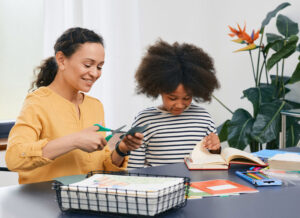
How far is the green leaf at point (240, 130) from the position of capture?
8.45 ft

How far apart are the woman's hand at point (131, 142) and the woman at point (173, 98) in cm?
17

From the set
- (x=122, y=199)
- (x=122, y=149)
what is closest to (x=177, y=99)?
(x=122, y=149)

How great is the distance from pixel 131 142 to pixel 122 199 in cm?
52

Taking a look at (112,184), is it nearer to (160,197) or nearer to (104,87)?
(160,197)

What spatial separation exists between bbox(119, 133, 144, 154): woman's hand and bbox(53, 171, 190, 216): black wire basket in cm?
40

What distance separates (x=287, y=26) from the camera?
8.84 feet

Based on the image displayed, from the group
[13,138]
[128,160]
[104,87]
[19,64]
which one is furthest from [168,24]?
[13,138]

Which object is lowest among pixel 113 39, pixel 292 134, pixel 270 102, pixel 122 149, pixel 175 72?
pixel 292 134

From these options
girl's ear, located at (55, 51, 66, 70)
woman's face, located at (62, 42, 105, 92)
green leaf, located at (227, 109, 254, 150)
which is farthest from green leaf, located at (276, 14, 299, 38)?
girl's ear, located at (55, 51, 66, 70)

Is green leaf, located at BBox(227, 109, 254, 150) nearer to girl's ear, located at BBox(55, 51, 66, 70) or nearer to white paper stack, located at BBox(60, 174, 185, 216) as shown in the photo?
girl's ear, located at BBox(55, 51, 66, 70)

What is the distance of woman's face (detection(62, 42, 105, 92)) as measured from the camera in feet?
4.83

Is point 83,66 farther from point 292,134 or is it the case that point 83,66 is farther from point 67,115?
point 292,134

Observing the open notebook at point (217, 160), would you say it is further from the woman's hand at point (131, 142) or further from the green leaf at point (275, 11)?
the green leaf at point (275, 11)

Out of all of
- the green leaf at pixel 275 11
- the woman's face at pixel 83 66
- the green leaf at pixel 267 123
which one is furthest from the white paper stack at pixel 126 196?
the green leaf at pixel 275 11
